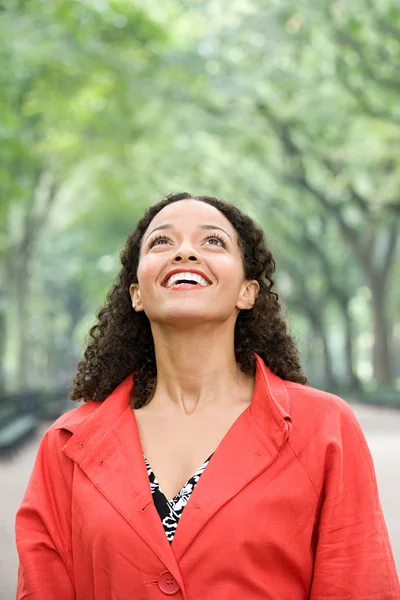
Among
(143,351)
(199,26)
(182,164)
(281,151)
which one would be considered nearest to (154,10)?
(199,26)

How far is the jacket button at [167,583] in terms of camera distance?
8.03 ft

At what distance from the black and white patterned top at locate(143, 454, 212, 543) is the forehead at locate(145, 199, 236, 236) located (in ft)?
2.50

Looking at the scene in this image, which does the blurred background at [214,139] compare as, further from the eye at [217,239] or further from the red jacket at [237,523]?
the eye at [217,239]

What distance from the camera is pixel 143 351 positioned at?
320 cm

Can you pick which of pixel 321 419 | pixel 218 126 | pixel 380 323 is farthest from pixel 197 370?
pixel 380 323

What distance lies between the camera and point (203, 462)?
8.83 ft

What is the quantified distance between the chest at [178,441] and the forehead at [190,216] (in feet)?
1.86

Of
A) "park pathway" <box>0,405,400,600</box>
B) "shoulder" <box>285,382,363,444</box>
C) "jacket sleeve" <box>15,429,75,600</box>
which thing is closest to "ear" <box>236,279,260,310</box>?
"shoulder" <box>285,382,363,444</box>

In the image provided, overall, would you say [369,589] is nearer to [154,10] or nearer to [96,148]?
[154,10]

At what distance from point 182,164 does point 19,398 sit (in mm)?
8811

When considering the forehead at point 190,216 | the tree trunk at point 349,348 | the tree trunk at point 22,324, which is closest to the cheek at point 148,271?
the forehead at point 190,216

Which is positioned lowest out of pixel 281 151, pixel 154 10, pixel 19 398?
pixel 19 398

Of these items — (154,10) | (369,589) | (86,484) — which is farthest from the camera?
(154,10)

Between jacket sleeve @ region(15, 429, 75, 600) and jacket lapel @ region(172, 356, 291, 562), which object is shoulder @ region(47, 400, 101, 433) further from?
jacket lapel @ region(172, 356, 291, 562)
